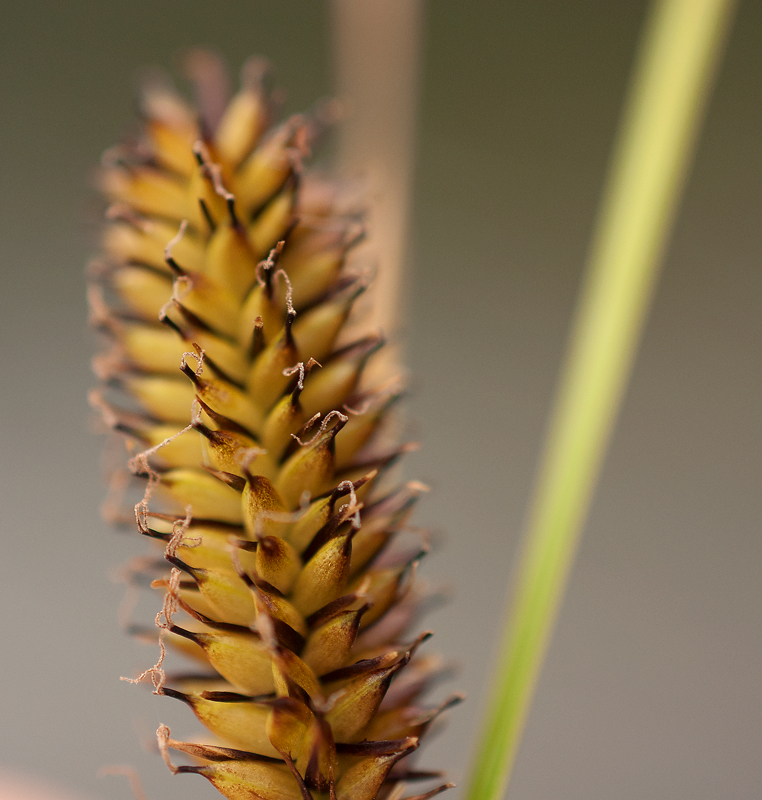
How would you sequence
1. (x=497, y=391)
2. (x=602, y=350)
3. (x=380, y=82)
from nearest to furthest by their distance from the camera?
(x=602, y=350), (x=380, y=82), (x=497, y=391)

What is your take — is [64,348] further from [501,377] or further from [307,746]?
[307,746]

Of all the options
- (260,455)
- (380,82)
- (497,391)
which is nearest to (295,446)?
(260,455)

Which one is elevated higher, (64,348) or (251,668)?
(64,348)

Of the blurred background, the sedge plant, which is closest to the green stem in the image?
the sedge plant

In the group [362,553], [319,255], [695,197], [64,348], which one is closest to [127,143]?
[319,255]

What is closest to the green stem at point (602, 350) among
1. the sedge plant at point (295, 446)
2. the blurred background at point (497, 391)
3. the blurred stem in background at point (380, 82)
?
the sedge plant at point (295, 446)

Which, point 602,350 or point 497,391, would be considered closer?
point 602,350

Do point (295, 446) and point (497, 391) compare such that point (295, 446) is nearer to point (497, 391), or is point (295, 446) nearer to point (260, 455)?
point (260, 455)

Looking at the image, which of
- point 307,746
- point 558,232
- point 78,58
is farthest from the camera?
point 558,232
